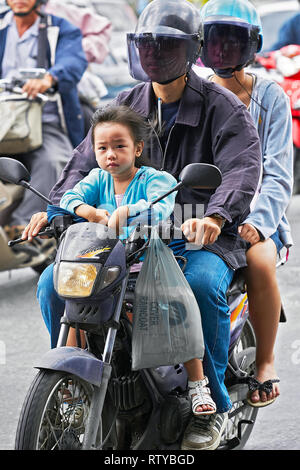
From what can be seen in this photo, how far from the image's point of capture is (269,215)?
427 cm

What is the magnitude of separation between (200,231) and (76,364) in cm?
64

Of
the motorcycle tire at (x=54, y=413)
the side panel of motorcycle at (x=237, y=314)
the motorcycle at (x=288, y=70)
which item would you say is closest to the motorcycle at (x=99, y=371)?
the motorcycle tire at (x=54, y=413)

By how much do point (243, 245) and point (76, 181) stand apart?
71cm

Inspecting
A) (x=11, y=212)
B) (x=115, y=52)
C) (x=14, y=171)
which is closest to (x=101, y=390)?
(x=14, y=171)

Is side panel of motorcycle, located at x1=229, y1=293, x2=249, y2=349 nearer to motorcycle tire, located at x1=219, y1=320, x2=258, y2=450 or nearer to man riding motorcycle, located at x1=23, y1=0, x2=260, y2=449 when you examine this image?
motorcycle tire, located at x1=219, y1=320, x2=258, y2=450

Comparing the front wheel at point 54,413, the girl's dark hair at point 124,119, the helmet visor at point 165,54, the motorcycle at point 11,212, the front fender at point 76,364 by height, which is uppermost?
the helmet visor at point 165,54

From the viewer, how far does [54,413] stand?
3.32 m

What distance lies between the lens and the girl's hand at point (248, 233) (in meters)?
4.10

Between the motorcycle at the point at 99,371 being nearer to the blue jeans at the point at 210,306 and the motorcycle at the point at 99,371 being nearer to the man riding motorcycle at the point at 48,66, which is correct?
the blue jeans at the point at 210,306

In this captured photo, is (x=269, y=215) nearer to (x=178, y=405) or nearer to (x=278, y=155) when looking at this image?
(x=278, y=155)

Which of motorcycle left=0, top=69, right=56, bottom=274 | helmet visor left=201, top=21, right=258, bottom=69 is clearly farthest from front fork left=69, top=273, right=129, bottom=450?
motorcycle left=0, top=69, right=56, bottom=274

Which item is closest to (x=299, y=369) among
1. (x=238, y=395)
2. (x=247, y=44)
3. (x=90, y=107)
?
(x=238, y=395)

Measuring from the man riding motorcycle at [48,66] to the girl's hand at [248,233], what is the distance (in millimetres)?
3401
